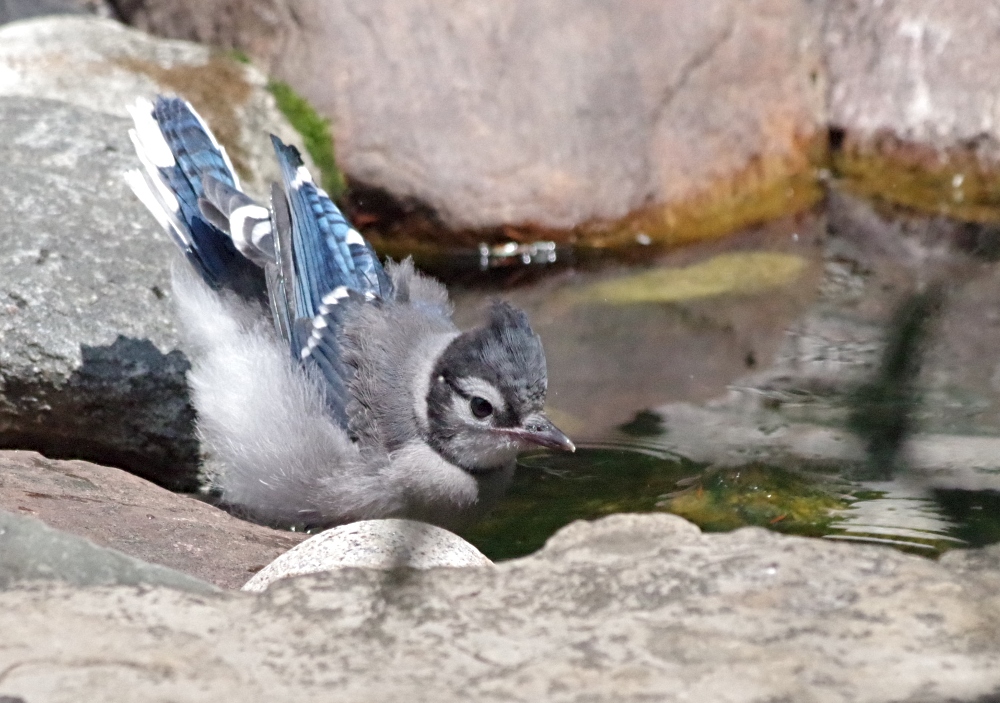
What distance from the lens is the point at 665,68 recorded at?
7953 mm

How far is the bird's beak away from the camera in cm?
402

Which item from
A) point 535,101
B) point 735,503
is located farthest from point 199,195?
point 535,101

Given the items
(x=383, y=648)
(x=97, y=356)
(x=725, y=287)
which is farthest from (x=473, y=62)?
(x=383, y=648)

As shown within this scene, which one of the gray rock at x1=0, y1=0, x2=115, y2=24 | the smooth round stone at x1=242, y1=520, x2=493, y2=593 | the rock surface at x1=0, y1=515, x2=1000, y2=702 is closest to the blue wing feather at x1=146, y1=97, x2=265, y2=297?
the smooth round stone at x1=242, y1=520, x2=493, y2=593

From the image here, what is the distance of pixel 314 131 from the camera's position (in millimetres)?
→ 7414

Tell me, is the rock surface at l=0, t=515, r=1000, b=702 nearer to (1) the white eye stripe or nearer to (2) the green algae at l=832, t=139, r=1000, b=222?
(1) the white eye stripe

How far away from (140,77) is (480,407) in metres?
3.72

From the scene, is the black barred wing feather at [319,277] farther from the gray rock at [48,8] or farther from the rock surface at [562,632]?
the gray rock at [48,8]

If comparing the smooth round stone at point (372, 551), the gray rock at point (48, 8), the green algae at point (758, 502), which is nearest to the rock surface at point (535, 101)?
the gray rock at point (48, 8)

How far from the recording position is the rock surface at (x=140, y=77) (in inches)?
267

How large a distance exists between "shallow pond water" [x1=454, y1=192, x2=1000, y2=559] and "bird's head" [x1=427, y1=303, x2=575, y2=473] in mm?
429

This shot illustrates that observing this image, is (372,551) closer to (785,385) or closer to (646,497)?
(646,497)

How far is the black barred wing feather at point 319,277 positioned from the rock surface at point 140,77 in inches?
71.3

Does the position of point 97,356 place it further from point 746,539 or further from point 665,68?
point 665,68
